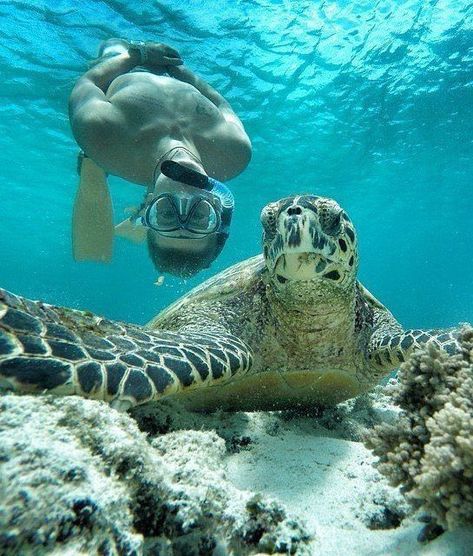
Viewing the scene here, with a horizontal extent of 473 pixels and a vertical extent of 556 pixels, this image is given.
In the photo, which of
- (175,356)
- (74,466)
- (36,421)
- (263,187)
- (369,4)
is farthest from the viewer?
(263,187)

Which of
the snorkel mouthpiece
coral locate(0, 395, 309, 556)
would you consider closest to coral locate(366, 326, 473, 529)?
coral locate(0, 395, 309, 556)

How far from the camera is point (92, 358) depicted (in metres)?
1.36

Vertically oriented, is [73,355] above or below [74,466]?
above

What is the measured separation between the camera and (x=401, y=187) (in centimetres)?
2544

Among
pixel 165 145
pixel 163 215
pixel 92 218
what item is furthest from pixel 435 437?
pixel 92 218

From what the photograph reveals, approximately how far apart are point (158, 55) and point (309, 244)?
4.80 m

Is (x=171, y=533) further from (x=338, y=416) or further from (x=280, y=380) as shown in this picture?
(x=338, y=416)

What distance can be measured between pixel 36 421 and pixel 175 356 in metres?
0.87

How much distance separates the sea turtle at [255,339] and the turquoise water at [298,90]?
9807mm

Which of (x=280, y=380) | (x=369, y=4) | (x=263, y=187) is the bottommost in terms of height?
(x=280, y=380)

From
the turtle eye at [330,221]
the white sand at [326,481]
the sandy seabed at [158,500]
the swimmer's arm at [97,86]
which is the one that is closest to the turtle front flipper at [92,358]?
the sandy seabed at [158,500]

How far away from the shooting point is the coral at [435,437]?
0.99 metres

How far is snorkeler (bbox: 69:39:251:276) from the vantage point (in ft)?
14.8

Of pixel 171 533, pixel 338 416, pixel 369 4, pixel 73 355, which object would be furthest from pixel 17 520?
pixel 369 4
